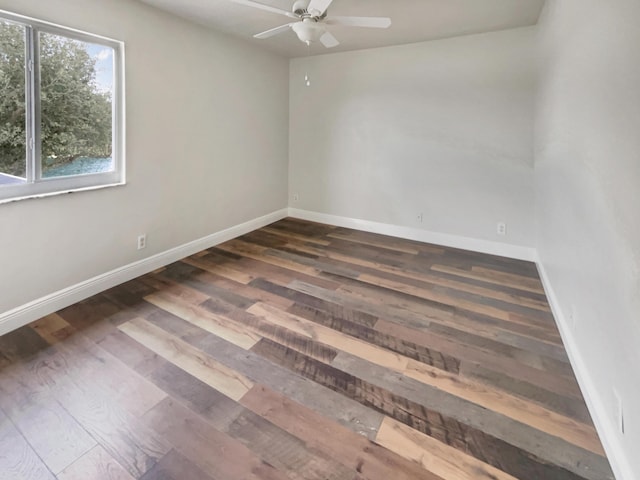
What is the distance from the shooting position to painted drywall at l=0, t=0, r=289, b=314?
2447 millimetres

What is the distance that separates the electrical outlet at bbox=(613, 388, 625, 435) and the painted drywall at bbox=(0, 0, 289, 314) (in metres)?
3.48

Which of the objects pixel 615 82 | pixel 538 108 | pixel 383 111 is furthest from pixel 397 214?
pixel 615 82

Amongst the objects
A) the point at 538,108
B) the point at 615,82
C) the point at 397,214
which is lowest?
the point at 397,214

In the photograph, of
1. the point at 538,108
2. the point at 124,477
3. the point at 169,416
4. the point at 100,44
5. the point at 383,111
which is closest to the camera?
the point at 124,477

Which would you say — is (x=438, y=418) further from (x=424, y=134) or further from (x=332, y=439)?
(x=424, y=134)

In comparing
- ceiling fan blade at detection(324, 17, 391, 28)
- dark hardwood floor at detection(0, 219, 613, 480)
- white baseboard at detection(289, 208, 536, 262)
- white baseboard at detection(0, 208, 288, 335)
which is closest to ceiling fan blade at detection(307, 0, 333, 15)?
ceiling fan blade at detection(324, 17, 391, 28)

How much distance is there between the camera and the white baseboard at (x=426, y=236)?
389 cm

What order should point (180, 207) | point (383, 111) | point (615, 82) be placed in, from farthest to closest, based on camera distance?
point (383, 111) < point (180, 207) < point (615, 82)

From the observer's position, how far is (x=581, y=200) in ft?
6.36

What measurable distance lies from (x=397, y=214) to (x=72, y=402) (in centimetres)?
383

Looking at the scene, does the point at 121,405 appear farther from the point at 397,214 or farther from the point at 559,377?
the point at 397,214

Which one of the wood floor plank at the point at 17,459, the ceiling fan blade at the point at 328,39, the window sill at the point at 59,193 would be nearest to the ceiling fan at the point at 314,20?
the ceiling fan blade at the point at 328,39

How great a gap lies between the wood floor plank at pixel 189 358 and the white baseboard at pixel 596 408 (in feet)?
5.47

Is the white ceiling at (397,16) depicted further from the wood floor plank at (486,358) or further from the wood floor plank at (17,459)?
the wood floor plank at (17,459)
